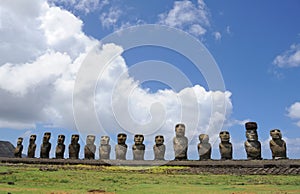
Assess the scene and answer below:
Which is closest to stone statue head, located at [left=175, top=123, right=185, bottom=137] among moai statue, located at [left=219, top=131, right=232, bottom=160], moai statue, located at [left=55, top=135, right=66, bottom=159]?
moai statue, located at [left=219, top=131, right=232, bottom=160]

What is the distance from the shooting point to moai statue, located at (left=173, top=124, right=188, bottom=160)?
126ft

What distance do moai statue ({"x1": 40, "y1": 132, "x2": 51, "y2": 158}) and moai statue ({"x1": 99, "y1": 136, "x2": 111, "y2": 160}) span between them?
761 centimetres

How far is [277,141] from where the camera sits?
3416 centimetres

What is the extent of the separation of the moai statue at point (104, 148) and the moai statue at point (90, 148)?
112 cm

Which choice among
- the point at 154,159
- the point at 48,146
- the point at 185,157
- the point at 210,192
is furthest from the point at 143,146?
the point at 210,192

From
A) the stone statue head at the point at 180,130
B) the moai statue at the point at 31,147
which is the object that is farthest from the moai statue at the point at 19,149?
the stone statue head at the point at 180,130

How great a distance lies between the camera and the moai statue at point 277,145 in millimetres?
33688

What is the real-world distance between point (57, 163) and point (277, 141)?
22977 millimetres

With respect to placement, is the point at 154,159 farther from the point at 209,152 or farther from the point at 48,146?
the point at 48,146

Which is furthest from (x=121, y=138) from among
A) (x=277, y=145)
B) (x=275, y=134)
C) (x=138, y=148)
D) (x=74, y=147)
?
(x=277, y=145)

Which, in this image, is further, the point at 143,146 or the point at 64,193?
the point at 143,146

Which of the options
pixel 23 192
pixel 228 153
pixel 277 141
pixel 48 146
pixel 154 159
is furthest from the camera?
pixel 48 146

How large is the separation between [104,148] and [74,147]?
418 centimetres

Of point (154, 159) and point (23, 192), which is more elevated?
point (154, 159)
